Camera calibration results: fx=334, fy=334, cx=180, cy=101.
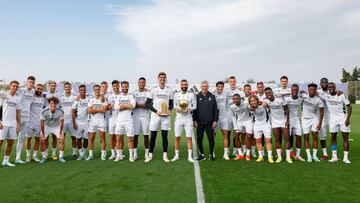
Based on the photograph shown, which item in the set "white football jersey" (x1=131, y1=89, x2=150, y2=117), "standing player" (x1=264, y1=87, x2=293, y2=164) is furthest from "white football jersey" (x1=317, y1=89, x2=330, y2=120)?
"white football jersey" (x1=131, y1=89, x2=150, y2=117)

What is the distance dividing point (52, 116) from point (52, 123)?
22cm

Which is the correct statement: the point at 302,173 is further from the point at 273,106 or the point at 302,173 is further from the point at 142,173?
the point at 142,173

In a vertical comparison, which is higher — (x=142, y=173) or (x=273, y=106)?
(x=273, y=106)

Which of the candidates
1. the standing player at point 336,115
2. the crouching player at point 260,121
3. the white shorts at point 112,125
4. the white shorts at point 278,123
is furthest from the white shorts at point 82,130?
the standing player at point 336,115

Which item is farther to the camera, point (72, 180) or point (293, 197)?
point (72, 180)

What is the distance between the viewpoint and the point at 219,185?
604 centimetres

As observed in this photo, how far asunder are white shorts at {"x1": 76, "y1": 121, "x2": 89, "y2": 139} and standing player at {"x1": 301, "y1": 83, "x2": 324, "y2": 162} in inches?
234

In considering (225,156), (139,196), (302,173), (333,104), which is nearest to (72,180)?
(139,196)

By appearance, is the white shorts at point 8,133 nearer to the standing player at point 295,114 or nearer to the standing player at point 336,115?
the standing player at point 295,114

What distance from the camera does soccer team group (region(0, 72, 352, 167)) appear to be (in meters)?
8.60

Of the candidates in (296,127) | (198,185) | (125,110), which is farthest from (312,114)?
(125,110)

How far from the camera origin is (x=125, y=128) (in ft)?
29.0

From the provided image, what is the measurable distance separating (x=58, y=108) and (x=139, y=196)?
184 inches

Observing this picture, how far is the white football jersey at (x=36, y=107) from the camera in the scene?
29.7 feet
